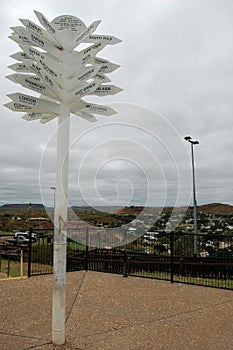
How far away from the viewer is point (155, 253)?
720cm

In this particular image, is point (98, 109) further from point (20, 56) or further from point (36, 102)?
point (20, 56)

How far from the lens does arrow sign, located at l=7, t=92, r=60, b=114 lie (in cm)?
344

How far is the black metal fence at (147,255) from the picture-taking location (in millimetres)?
6451

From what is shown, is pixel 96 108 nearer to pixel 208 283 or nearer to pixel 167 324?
pixel 167 324

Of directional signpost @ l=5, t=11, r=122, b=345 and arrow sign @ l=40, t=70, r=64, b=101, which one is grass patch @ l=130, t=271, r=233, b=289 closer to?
directional signpost @ l=5, t=11, r=122, b=345

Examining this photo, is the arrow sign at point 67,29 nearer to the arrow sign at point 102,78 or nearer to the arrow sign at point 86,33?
the arrow sign at point 86,33

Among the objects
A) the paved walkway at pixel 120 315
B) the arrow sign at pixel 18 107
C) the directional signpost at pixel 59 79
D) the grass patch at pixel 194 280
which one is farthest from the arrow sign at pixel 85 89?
the grass patch at pixel 194 280

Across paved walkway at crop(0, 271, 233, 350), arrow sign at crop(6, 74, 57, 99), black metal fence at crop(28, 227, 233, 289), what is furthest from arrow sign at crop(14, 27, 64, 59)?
black metal fence at crop(28, 227, 233, 289)

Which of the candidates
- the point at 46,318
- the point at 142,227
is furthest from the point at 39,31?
the point at 142,227

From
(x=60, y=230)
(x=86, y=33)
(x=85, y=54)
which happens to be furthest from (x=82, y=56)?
(x=60, y=230)

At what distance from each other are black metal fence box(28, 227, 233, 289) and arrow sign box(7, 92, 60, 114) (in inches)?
155

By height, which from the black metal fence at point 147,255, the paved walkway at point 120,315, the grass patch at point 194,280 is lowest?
the paved walkway at point 120,315

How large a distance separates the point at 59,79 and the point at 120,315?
128 inches

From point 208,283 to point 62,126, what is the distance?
4.68 m
